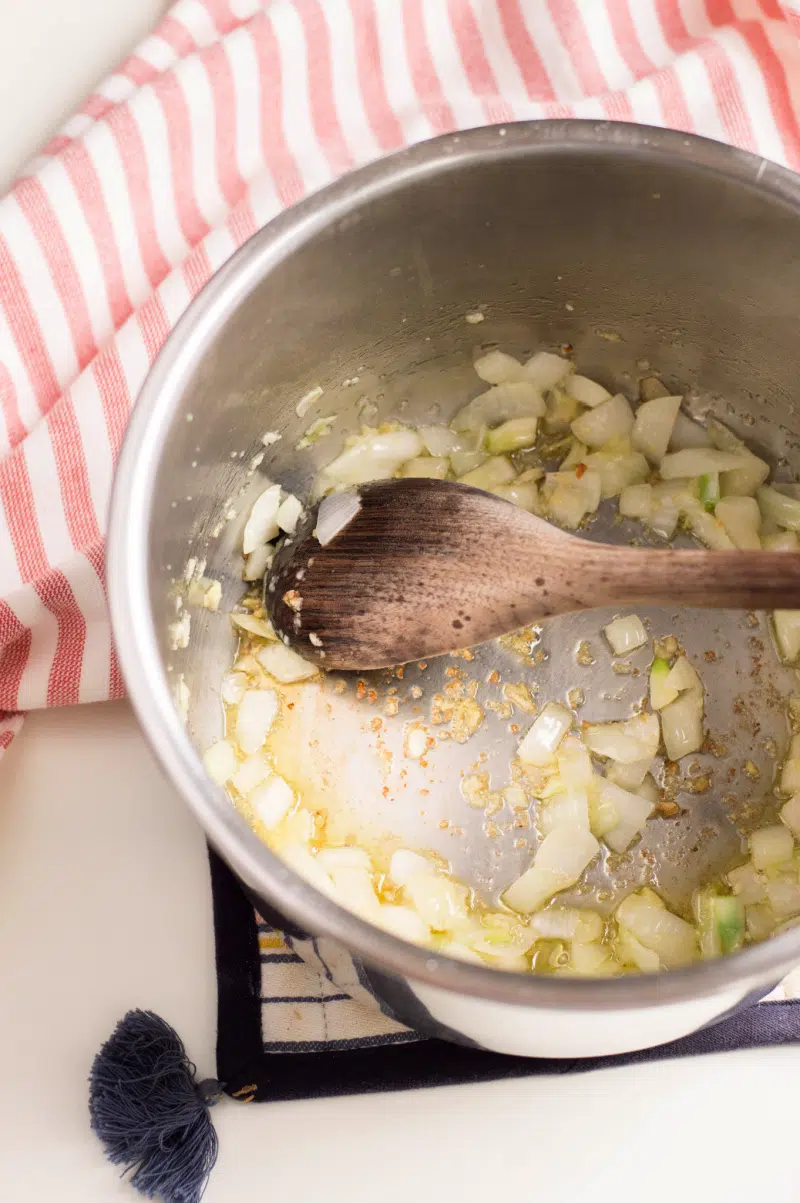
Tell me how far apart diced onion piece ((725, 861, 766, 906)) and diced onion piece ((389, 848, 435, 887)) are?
0.90 feet

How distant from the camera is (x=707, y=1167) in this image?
92 cm

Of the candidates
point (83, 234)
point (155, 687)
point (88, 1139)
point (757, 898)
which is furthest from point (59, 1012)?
point (83, 234)

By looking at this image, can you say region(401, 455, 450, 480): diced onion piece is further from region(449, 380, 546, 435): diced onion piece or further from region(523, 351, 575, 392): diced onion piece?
region(523, 351, 575, 392): diced onion piece

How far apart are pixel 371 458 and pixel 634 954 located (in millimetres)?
548

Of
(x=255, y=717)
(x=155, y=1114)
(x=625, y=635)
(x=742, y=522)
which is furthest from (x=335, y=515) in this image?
(x=155, y=1114)

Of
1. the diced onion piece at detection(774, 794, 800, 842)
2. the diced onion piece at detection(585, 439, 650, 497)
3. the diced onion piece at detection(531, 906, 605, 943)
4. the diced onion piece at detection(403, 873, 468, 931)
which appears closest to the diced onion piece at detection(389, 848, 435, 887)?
the diced onion piece at detection(403, 873, 468, 931)

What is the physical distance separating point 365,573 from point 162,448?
23cm

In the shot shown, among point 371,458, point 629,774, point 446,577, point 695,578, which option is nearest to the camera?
point 695,578

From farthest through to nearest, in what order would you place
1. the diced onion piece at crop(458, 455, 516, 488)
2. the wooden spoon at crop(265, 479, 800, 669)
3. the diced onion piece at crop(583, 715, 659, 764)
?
the diced onion piece at crop(458, 455, 516, 488) < the diced onion piece at crop(583, 715, 659, 764) < the wooden spoon at crop(265, 479, 800, 669)

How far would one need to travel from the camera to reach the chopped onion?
39.0 inches

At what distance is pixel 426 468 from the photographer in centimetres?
114

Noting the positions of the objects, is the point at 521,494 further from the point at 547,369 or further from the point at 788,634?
the point at 788,634

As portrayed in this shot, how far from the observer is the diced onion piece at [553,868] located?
0.97 meters

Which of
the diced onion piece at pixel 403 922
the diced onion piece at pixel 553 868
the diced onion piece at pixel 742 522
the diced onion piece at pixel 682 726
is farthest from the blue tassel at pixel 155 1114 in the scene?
the diced onion piece at pixel 742 522
